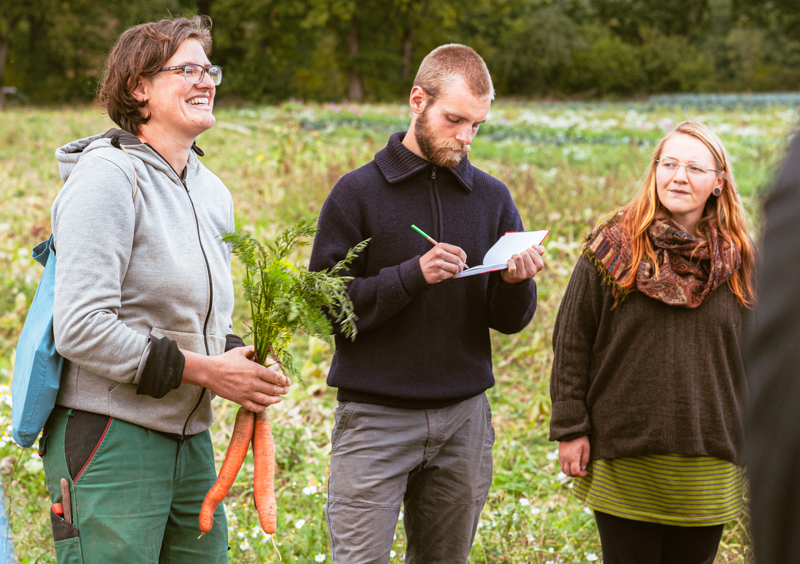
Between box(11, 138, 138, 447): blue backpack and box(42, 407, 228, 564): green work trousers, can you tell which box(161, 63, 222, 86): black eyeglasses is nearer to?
box(11, 138, 138, 447): blue backpack

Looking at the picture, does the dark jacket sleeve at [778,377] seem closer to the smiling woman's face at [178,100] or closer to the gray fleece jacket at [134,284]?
the gray fleece jacket at [134,284]

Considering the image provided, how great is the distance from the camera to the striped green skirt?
2.42 metres

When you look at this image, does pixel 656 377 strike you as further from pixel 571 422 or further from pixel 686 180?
pixel 686 180

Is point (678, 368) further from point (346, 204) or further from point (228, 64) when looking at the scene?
point (228, 64)

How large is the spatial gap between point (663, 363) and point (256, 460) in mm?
1401

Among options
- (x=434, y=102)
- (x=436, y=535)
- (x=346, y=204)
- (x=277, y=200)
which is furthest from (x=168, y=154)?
(x=277, y=200)

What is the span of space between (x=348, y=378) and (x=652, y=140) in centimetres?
1207

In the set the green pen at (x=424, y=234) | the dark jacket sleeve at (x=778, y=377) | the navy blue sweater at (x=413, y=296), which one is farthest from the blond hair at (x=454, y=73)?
the dark jacket sleeve at (x=778, y=377)

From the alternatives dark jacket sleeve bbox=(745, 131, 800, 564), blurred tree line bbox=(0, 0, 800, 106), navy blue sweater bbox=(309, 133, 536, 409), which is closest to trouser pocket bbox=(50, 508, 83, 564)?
navy blue sweater bbox=(309, 133, 536, 409)

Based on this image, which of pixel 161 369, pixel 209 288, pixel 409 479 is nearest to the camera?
pixel 161 369

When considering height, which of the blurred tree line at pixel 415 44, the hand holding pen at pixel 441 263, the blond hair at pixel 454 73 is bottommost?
the hand holding pen at pixel 441 263

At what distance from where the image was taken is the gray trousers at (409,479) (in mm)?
2441

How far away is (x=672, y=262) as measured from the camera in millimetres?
2516

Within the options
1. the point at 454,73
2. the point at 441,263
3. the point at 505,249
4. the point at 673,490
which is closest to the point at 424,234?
the point at 441,263
